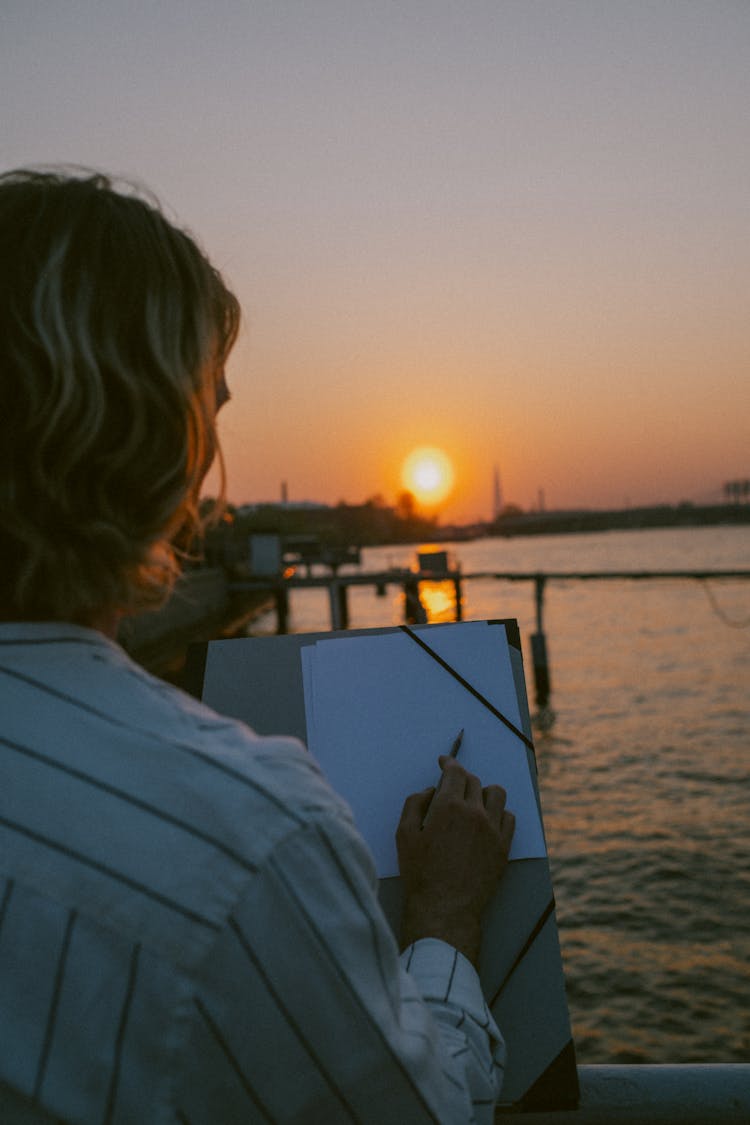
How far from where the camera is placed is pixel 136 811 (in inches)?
30.2

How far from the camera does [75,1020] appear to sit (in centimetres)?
76

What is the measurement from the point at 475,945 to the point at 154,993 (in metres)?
0.64

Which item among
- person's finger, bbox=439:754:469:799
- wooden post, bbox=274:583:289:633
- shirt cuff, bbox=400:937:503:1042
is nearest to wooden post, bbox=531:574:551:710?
wooden post, bbox=274:583:289:633

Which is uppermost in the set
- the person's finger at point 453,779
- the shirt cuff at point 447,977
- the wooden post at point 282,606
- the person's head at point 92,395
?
the person's head at point 92,395

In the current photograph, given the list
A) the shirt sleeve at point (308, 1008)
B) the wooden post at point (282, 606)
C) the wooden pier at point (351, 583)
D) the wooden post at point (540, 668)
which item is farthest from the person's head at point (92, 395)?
the wooden post at point (282, 606)

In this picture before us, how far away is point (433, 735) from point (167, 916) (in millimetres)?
822

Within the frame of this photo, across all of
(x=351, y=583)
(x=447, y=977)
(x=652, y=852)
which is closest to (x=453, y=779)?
(x=447, y=977)

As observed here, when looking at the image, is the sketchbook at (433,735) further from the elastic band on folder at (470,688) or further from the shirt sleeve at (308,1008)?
the shirt sleeve at (308,1008)

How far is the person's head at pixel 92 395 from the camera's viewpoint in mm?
839

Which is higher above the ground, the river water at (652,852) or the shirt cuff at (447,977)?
the shirt cuff at (447,977)

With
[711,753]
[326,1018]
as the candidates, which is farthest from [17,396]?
[711,753]

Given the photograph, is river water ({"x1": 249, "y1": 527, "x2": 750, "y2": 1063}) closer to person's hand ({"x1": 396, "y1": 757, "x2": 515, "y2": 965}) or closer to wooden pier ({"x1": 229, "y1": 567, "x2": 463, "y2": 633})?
wooden pier ({"x1": 229, "y1": 567, "x2": 463, "y2": 633})

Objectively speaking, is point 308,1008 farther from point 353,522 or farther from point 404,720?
point 353,522

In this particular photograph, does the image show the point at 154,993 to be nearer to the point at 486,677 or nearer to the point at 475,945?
→ the point at 475,945
